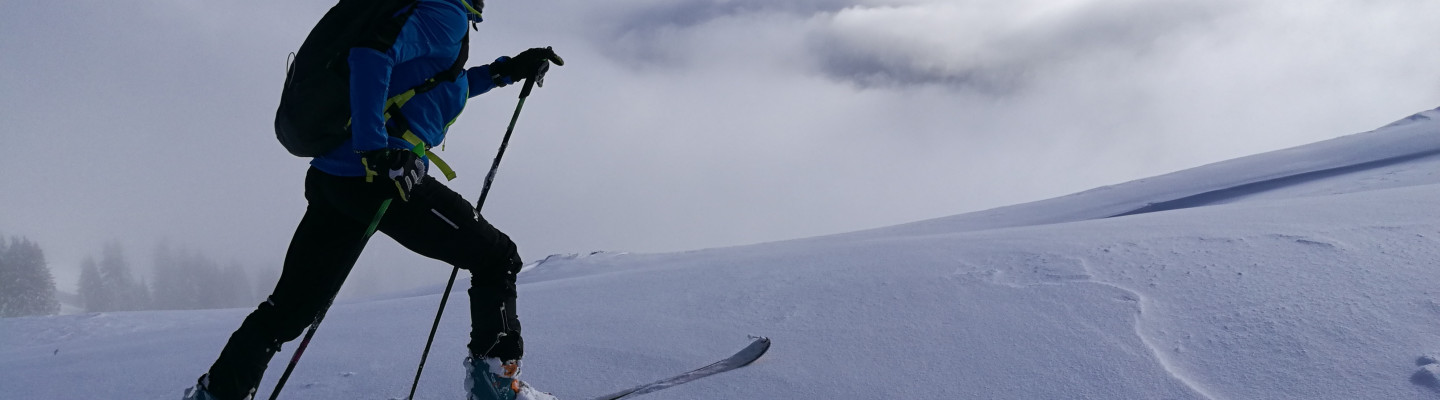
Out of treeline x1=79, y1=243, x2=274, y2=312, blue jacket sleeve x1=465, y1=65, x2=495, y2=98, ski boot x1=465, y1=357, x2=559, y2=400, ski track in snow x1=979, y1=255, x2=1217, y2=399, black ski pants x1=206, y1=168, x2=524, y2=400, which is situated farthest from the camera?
treeline x1=79, y1=243, x2=274, y2=312

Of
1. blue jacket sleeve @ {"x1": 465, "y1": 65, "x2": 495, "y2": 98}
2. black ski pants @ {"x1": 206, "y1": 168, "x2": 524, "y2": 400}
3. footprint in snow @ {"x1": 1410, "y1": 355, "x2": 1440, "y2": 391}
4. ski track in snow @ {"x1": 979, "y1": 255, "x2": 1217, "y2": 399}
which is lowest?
footprint in snow @ {"x1": 1410, "y1": 355, "x2": 1440, "y2": 391}

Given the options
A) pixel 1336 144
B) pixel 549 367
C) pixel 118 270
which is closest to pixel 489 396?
pixel 549 367

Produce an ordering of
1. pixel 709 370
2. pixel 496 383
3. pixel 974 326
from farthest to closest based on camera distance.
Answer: pixel 974 326, pixel 709 370, pixel 496 383

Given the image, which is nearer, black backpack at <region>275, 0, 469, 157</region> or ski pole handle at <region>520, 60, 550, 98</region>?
black backpack at <region>275, 0, 469, 157</region>

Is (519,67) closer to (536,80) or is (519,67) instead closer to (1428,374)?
(536,80)

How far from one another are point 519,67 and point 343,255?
1.17 meters

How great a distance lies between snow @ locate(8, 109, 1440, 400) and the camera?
238 cm

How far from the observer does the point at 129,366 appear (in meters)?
3.53

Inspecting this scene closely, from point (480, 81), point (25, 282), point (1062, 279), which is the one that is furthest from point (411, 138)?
point (25, 282)

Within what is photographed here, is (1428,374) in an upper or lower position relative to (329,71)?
lower

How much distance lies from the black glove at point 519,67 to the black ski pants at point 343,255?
76cm

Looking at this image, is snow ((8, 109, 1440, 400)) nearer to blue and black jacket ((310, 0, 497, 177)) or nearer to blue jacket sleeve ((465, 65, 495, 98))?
blue and black jacket ((310, 0, 497, 177))

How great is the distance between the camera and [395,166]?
225 cm

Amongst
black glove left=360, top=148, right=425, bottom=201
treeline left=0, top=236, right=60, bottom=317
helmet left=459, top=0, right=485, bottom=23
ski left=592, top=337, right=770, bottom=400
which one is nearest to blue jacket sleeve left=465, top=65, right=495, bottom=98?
helmet left=459, top=0, right=485, bottom=23
